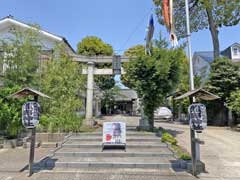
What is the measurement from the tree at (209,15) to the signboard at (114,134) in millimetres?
12905

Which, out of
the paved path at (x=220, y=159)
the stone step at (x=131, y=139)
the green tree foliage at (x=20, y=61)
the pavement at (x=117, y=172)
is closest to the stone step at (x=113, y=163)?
the pavement at (x=117, y=172)

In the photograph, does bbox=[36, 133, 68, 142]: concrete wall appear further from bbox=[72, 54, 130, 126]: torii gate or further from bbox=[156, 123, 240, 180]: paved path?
bbox=[156, 123, 240, 180]: paved path

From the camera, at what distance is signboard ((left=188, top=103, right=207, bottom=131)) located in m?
5.89

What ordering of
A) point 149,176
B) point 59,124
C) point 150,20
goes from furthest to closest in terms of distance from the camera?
point 150,20 < point 59,124 < point 149,176

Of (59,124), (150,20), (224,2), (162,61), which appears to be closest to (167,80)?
(162,61)

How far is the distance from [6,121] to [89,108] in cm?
564

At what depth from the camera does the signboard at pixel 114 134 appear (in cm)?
788

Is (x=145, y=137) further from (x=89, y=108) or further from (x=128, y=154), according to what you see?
(x=89, y=108)

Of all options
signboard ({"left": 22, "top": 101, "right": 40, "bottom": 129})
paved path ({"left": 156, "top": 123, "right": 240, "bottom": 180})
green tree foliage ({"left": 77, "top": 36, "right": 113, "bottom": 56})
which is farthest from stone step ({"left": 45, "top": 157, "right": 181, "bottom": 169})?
green tree foliage ({"left": 77, "top": 36, "right": 113, "bottom": 56})

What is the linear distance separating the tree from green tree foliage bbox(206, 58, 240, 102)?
6.36ft

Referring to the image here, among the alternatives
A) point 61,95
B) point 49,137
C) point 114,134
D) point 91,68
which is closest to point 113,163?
point 114,134

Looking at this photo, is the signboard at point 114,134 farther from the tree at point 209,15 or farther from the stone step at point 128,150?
the tree at point 209,15

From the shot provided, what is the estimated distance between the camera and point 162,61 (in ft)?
33.8

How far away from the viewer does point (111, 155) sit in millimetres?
7426
